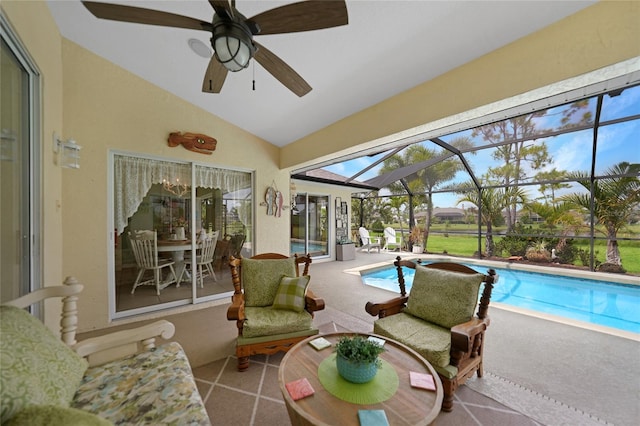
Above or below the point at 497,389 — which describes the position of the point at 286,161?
above

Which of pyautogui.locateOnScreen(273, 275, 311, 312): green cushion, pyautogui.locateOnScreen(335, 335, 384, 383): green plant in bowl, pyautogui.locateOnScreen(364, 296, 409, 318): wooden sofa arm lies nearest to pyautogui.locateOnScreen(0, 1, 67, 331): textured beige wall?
pyautogui.locateOnScreen(273, 275, 311, 312): green cushion

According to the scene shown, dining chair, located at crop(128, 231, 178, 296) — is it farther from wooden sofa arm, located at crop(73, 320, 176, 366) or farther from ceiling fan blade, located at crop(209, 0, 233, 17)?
ceiling fan blade, located at crop(209, 0, 233, 17)

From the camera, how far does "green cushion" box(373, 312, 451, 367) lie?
1.71m

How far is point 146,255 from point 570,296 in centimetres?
756

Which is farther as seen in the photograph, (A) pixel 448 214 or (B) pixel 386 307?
(A) pixel 448 214

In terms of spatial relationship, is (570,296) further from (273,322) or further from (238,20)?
(238,20)

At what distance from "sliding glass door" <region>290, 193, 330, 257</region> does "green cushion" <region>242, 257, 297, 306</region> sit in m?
4.24

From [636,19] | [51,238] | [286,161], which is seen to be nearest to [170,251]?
[51,238]

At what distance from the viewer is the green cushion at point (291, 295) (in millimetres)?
2459

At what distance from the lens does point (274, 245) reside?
14.9 ft

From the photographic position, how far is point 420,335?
75.9 inches

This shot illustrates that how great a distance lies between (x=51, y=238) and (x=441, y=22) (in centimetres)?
381

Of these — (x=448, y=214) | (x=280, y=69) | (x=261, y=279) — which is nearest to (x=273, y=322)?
(x=261, y=279)

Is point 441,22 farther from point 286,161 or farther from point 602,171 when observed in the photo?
point 602,171
